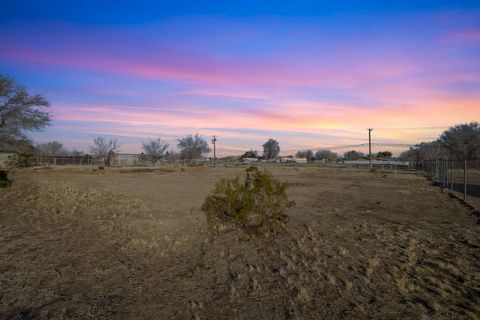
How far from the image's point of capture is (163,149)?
89250mm

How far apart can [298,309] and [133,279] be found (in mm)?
2940

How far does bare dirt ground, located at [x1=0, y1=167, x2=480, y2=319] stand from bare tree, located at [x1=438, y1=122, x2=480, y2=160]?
63.9 m

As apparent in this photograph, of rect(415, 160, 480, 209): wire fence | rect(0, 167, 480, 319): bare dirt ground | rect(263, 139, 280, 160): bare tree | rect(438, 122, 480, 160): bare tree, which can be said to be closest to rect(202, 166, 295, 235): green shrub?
rect(0, 167, 480, 319): bare dirt ground

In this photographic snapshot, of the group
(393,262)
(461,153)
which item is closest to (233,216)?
(393,262)

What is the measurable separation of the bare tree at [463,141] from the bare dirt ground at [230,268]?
63874 millimetres

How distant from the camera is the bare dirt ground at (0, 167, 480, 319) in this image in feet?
15.5

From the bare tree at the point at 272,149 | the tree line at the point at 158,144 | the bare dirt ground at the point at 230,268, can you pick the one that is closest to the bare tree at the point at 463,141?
the tree line at the point at 158,144

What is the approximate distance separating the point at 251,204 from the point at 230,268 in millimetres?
2686

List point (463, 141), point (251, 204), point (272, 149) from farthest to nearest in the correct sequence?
point (272, 149) → point (463, 141) → point (251, 204)

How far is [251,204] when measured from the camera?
893cm

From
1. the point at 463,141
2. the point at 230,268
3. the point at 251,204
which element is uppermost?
the point at 463,141

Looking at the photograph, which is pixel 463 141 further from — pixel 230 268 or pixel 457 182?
pixel 230 268

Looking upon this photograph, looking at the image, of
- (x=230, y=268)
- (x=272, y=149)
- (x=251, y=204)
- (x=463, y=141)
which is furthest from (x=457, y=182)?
(x=272, y=149)

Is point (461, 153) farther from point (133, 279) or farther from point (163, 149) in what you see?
point (133, 279)
